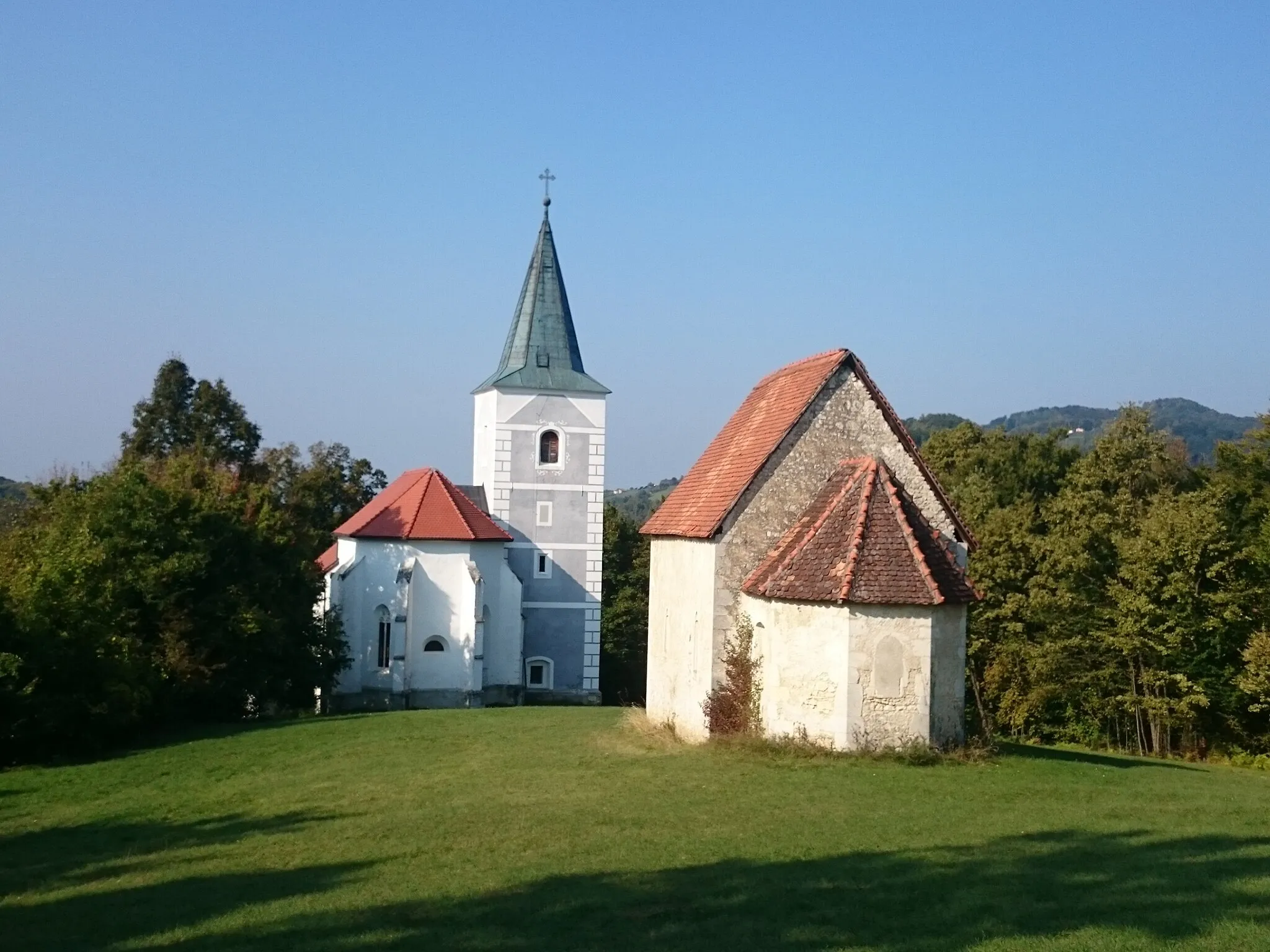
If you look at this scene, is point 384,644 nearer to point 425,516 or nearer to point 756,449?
point 425,516

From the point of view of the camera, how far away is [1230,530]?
113ft

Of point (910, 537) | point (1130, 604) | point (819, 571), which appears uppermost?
point (910, 537)

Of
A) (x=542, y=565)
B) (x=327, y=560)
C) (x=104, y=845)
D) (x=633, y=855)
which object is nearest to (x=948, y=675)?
(x=633, y=855)

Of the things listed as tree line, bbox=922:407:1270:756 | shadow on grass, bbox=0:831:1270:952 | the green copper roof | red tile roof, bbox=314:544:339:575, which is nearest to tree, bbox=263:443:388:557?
red tile roof, bbox=314:544:339:575

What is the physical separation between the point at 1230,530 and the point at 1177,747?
687cm

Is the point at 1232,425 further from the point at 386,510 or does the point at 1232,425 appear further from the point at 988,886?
the point at 988,886

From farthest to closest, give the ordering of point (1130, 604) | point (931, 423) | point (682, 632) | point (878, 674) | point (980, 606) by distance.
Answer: point (931, 423), point (980, 606), point (1130, 604), point (682, 632), point (878, 674)

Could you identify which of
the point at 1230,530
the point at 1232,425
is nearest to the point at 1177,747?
the point at 1230,530

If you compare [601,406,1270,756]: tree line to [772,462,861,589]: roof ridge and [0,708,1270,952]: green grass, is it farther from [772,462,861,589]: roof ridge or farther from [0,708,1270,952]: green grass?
[0,708,1270,952]: green grass

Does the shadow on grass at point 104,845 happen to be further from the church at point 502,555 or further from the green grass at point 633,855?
the church at point 502,555

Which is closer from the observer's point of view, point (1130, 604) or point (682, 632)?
point (682, 632)

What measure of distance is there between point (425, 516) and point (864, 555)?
2552cm

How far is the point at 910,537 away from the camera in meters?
19.6

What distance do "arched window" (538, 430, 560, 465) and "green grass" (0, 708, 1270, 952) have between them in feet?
85.7
